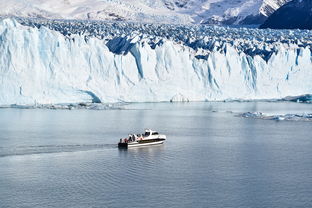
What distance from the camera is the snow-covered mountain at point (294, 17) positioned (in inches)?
2359

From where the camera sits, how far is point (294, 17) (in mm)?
61562

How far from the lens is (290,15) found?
204 ft

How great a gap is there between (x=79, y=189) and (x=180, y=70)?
1886 cm

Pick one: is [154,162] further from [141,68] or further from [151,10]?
[151,10]

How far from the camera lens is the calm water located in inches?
520

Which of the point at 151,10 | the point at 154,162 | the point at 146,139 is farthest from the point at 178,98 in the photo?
the point at 151,10

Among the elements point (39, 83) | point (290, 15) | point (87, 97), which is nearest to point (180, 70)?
point (87, 97)

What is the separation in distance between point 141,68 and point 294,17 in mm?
34059

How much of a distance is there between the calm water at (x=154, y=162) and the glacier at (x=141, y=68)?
194 cm

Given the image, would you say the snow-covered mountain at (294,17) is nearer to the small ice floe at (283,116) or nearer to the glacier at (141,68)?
the glacier at (141,68)

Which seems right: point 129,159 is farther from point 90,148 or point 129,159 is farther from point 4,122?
point 4,122

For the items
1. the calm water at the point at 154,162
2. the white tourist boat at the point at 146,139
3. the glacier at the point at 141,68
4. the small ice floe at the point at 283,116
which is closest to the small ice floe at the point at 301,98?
the glacier at the point at 141,68

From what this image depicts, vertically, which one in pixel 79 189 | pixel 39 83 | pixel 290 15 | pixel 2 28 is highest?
pixel 290 15

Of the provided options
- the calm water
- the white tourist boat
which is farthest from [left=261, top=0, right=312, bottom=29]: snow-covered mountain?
the white tourist boat
